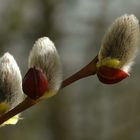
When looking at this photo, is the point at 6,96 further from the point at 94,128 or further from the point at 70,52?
the point at 70,52

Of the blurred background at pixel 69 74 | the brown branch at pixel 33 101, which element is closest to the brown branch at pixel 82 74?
the brown branch at pixel 33 101

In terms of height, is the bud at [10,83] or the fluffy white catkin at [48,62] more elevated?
the fluffy white catkin at [48,62]

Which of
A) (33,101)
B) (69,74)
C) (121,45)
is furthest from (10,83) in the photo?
(69,74)

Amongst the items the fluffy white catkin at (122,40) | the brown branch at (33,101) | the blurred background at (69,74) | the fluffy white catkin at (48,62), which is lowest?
the blurred background at (69,74)

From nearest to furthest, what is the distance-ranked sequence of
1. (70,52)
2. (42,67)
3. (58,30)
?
(42,67) → (58,30) → (70,52)

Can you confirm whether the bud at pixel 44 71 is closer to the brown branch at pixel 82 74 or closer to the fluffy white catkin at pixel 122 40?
the brown branch at pixel 82 74

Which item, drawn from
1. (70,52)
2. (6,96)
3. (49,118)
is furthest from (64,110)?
(6,96)

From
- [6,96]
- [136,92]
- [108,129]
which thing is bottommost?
[108,129]
